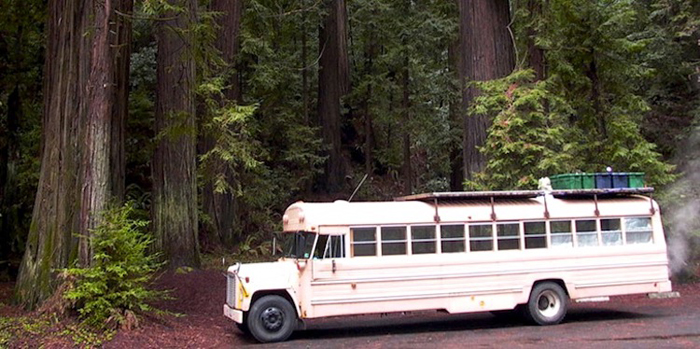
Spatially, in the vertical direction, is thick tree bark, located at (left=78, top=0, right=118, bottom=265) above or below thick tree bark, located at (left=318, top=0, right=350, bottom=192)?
below

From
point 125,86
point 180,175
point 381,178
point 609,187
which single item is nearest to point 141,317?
point 180,175

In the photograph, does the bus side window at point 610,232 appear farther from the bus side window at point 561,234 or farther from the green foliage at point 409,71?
the green foliage at point 409,71

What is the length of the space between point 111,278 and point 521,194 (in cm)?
757

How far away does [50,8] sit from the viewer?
13586mm

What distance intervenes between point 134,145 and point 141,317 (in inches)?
372

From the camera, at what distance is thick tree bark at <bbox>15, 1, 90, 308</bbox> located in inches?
457

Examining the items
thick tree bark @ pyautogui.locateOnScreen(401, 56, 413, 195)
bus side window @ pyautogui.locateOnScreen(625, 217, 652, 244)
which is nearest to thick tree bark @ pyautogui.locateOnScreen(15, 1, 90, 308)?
bus side window @ pyautogui.locateOnScreen(625, 217, 652, 244)

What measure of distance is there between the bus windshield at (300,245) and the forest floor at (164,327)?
1.68m

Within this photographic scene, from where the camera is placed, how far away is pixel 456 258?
37.8 ft

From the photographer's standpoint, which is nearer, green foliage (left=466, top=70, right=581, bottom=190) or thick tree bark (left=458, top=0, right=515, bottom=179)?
green foliage (left=466, top=70, right=581, bottom=190)

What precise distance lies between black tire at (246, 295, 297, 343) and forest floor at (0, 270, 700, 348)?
1.17ft

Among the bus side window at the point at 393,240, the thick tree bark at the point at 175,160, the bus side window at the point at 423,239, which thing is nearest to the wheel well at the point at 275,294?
the bus side window at the point at 393,240

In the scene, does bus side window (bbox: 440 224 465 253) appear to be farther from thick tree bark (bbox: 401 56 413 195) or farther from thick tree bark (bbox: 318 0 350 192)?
thick tree bark (bbox: 318 0 350 192)

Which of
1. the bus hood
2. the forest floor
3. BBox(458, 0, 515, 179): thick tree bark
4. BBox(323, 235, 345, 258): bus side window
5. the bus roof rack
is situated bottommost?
the forest floor
